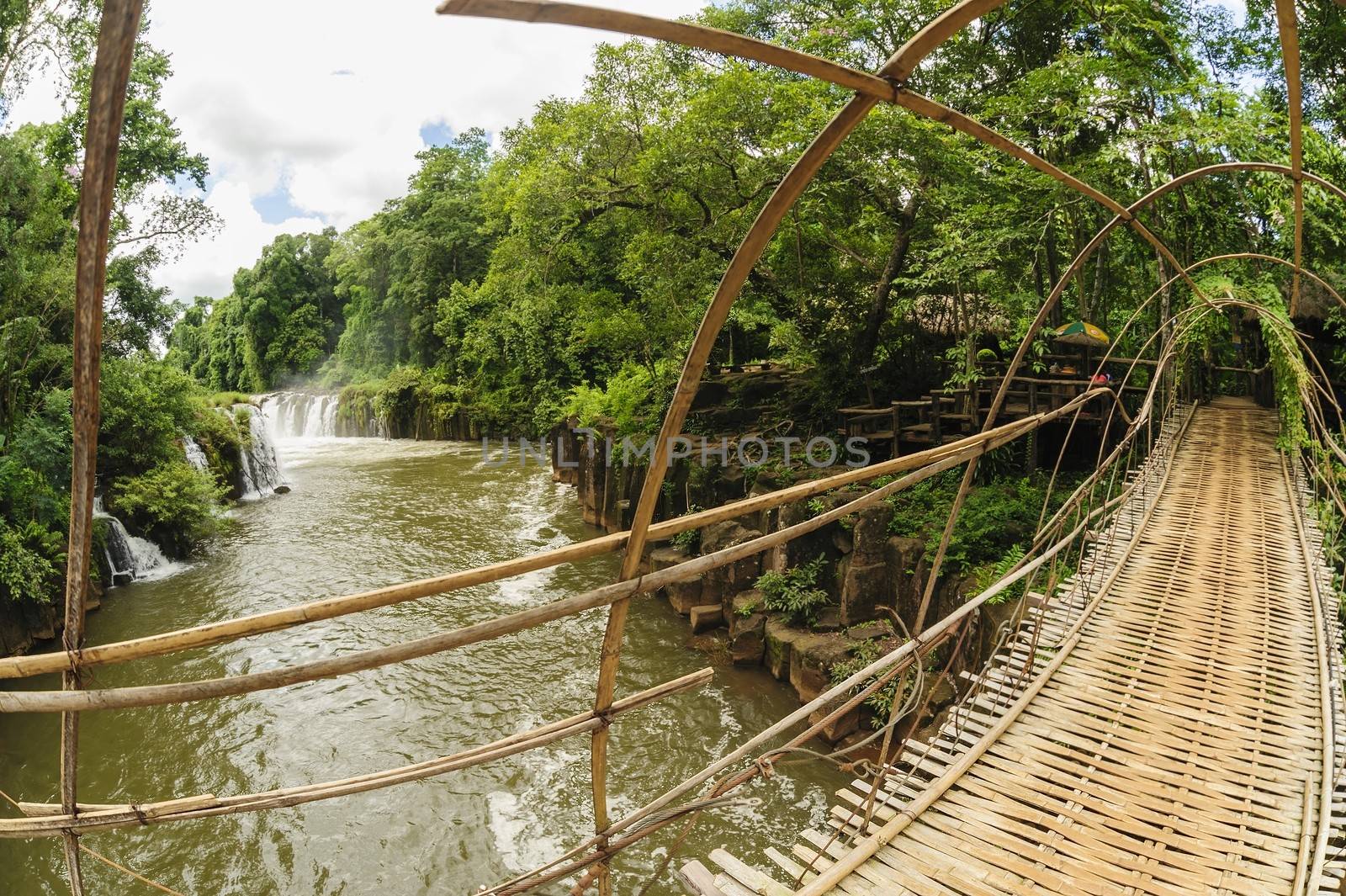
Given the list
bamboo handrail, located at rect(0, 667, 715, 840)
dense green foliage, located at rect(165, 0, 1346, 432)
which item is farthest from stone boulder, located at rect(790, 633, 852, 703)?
bamboo handrail, located at rect(0, 667, 715, 840)

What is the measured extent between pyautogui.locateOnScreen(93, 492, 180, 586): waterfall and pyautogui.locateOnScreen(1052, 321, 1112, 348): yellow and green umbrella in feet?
39.1

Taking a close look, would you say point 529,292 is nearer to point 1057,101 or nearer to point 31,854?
point 1057,101

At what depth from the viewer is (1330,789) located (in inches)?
92.5

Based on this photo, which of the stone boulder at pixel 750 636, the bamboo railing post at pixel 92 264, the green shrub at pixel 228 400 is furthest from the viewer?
the green shrub at pixel 228 400

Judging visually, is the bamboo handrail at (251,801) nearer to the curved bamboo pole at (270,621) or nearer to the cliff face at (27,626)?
the curved bamboo pole at (270,621)

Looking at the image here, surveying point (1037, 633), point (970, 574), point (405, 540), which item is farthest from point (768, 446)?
point (1037, 633)

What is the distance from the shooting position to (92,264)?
1.11 meters

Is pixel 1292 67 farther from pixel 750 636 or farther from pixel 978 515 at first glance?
pixel 750 636

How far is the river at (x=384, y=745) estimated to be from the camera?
499 centimetres

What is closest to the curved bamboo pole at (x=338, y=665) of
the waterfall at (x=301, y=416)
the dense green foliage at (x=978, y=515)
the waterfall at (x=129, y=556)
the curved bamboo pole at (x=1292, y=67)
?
the curved bamboo pole at (x=1292, y=67)

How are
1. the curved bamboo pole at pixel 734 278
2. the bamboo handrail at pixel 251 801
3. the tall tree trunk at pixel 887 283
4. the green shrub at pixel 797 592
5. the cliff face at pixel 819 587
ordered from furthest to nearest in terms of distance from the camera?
1. the tall tree trunk at pixel 887 283
2. the green shrub at pixel 797 592
3. the cliff face at pixel 819 587
4. the curved bamboo pole at pixel 734 278
5. the bamboo handrail at pixel 251 801

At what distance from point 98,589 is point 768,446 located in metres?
8.73

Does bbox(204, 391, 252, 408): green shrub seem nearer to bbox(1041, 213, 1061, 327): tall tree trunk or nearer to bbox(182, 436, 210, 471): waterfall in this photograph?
bbox(182, 436, 210, 471): waterfall

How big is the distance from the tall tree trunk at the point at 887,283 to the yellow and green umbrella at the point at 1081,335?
2064mm
